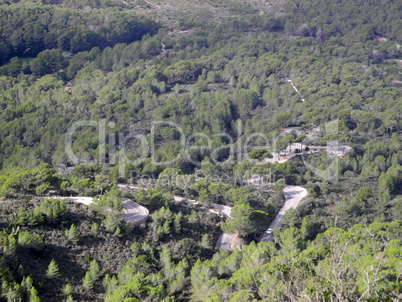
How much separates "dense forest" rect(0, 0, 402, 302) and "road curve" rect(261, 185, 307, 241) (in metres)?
0.65

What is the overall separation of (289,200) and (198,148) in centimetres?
1244

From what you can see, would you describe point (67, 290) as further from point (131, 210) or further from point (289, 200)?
point (289, 200)

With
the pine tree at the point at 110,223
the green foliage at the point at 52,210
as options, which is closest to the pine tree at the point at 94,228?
the pine tree at the point at 110,223

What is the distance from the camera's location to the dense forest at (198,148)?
22.8m

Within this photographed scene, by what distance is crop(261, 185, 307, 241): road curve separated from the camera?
109ft

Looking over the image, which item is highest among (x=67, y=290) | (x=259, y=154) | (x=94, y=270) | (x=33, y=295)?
(x=33, y=295)

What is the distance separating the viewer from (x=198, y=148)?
4625cm

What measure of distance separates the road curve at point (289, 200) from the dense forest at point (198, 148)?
2.15 feet

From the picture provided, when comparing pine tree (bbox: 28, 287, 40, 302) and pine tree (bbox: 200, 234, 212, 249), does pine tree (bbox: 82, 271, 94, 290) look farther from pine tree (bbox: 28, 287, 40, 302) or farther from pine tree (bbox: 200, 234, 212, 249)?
pine tree (bbox: 200, 234, 212, 249)

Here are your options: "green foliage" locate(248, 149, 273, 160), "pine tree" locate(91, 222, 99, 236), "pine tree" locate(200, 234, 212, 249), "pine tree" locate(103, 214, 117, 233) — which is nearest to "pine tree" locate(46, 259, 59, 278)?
"pine tree" locate(91, 222, 99, 236)

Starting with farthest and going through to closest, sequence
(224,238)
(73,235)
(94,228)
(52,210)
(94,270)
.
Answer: (224,238) < (94,228) < (52,210) < (73,235) < (94,270)

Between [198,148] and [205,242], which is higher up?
[205,242]

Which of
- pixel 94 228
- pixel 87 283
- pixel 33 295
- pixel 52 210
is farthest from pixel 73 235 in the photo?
pixel 33 295

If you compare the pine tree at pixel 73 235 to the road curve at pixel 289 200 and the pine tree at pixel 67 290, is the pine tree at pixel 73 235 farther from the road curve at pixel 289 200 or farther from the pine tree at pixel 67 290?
the road curve at pixel 289 200
